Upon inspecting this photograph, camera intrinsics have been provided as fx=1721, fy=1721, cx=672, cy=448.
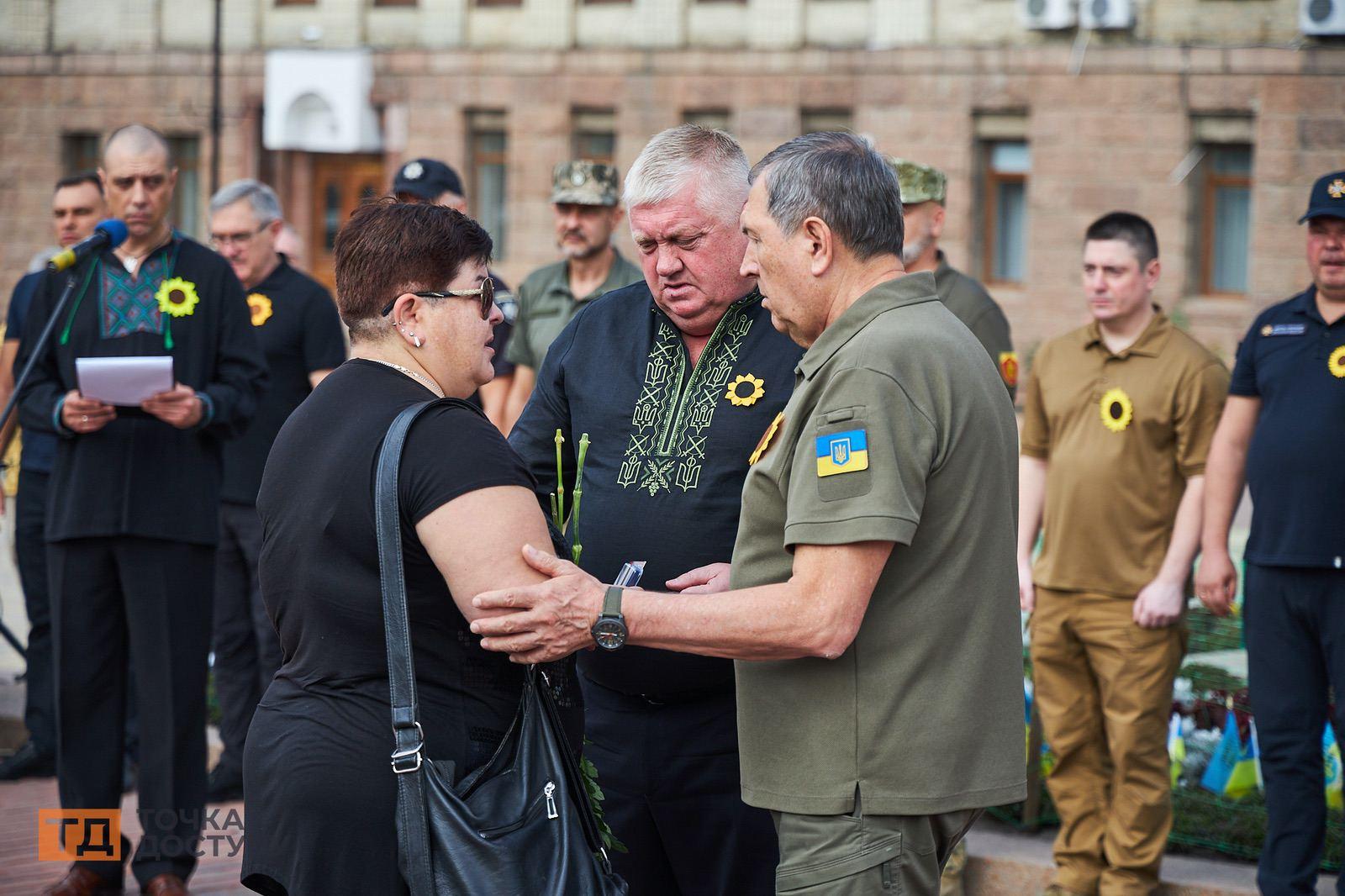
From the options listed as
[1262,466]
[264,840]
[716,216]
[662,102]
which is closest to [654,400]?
[716,216]

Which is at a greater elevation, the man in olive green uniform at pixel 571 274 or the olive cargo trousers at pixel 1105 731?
the man in olive green uniform at pixel 571 274

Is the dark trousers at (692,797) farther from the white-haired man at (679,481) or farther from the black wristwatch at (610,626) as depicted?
the black wristwatch at (610,626)

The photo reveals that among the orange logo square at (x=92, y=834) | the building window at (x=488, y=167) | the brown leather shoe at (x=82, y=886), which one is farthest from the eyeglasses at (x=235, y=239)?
the building window at (x=488, y=167)

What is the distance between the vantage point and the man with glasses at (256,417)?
7.24m

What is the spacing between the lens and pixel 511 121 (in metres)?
24.7

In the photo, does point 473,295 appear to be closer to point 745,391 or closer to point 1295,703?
point 745,391

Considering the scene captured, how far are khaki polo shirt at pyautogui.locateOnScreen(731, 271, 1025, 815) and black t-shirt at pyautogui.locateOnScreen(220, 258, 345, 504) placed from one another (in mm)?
4431

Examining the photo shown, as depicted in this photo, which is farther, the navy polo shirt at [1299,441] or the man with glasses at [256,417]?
the man with glasses at [256,417]

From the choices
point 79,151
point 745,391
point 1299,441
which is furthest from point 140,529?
point 79,151

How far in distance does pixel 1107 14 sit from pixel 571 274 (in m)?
14.8

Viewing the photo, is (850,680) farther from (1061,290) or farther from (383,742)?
(1061,290)

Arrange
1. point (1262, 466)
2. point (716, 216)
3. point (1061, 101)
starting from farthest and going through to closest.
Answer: point (1061, 101) < point (1262, 466) < point (716, 216)

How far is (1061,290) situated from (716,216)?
59.3 ft

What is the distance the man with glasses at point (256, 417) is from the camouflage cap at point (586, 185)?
1146 mm
